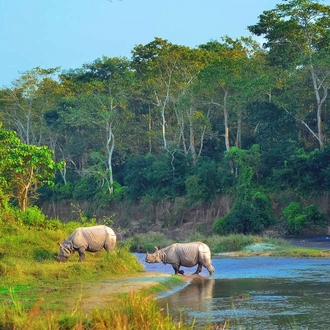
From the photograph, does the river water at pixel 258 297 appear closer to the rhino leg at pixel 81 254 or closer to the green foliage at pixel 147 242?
the rhino leg at pixel 81 254

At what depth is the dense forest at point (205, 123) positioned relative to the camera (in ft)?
141

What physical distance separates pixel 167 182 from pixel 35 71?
16.2 meters

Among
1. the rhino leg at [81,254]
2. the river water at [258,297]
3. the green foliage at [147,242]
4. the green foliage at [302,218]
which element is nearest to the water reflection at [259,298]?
the river water at [258,297]

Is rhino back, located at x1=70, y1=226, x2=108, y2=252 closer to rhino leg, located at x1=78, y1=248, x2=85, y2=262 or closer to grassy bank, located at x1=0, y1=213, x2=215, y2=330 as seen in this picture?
rhino leg, located at x1=78, y1=248, x2=85, y2=262

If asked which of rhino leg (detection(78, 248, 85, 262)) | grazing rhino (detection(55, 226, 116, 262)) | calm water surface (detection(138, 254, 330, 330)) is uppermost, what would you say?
grazing rhino (detection(55, 226, 116, 262))

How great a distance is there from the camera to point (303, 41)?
46031 millimetres

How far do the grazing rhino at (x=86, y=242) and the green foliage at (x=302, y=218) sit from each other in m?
19.7

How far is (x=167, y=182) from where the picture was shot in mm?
51625

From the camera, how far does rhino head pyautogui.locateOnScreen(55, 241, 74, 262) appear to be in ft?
72.5

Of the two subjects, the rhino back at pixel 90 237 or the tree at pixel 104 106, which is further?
the tree at pixel 104 106

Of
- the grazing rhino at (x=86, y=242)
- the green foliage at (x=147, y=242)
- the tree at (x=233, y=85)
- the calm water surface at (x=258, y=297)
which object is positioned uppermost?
the tree at (x=233, y=85)

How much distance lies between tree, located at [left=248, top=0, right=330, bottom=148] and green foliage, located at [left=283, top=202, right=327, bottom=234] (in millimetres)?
4088

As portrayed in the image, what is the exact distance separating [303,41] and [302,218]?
12.0 m

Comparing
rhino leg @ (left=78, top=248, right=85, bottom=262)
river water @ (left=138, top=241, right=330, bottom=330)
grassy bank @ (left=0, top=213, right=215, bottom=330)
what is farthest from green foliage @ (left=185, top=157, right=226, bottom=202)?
rhino leg @ (left=78, top=248, right=85, bottom=262)
